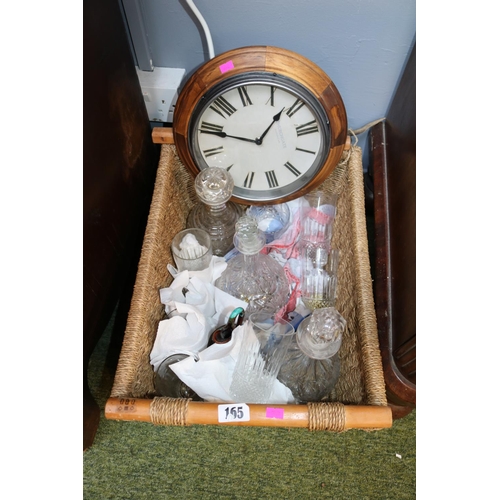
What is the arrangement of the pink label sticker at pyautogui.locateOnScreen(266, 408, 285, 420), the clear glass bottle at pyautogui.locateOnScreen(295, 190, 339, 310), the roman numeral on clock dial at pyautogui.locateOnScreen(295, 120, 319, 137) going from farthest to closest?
the clear glass bottle at pyautogui.locateOnScreen(295, 190, 339, 310)
the roman numeral on clock dial at pyautogui.locateOnScreen(295, 120, 319, 137)
the pink label sticker at pyautogui.locateOnScreen(266, 408, 285, 420)

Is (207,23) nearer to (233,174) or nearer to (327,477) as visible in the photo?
(233,174)

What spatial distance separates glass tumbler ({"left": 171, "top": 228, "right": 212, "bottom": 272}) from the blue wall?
0.44 m

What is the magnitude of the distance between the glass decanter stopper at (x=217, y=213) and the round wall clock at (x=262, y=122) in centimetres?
5

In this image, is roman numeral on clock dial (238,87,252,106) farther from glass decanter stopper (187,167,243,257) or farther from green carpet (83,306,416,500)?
green carpet (83,306,416,500)

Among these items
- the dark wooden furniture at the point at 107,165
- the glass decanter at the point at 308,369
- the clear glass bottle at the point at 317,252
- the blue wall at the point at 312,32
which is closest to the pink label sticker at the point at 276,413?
the glass decanter at the point at 308,369

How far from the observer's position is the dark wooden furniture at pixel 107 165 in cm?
84

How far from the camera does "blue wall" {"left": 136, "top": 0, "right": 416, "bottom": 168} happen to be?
958mm

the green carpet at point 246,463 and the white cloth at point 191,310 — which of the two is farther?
the green carpet at point 246,463

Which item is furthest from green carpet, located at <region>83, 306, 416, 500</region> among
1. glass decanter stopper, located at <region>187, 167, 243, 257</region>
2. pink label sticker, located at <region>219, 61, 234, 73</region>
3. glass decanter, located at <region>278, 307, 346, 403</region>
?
pink label sticker, located at <region>219, 61, 234, 73</region>

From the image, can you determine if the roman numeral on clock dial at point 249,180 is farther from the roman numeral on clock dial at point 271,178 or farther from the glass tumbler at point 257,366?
the glass tumbler at point 257,366

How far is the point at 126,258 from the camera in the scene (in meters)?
1.17

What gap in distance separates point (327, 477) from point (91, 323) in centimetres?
68

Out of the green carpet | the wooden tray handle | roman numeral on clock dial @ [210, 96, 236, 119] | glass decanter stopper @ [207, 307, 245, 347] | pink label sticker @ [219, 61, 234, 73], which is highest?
pink label sticker @ [219, 61, 234, 73]

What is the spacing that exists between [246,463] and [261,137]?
80 cm
